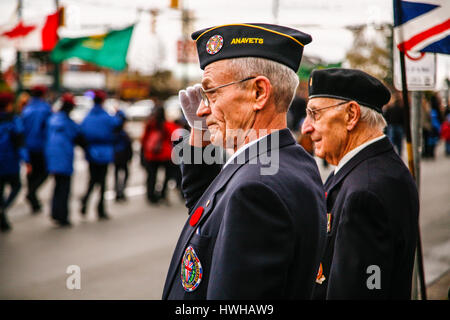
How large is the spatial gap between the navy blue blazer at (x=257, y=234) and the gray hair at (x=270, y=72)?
0.13m

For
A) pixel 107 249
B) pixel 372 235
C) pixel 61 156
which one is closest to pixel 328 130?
pixel 372 235

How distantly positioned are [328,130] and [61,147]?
228 inches

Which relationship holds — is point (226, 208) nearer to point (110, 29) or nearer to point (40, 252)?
point (40, 252)

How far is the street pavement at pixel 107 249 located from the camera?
17.1 feet

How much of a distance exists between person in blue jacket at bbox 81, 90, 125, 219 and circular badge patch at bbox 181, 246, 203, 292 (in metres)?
6.70

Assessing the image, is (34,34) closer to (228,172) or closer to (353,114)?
(353,114)

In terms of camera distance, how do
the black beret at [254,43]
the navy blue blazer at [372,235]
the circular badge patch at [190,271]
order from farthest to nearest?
the navy blue blazer at [372,235], the black beret at [254,43], the circular badge patch at [190,271]

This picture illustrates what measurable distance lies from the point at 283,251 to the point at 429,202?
30.1 ft

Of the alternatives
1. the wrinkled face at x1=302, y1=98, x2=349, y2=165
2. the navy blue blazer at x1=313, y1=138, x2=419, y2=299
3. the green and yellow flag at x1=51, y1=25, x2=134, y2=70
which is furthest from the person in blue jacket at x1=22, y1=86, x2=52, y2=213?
the navy blue blazer at x1=313, y1=138, x2=419, y2=299

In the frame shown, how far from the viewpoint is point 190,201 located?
89.9 inches
